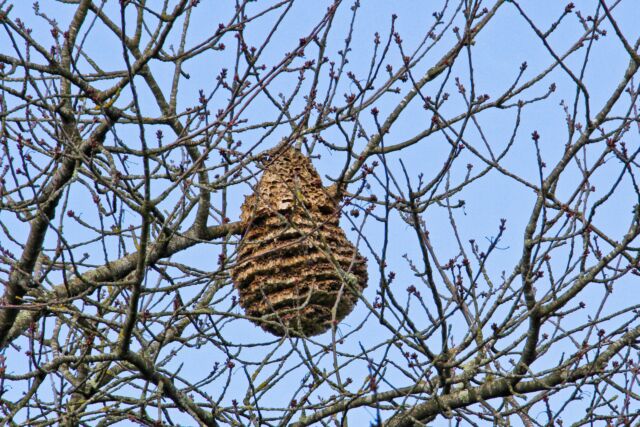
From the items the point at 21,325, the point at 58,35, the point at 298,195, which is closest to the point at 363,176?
the point at 298,195

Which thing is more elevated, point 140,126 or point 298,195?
point 298,195

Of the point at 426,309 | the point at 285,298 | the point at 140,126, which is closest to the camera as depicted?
the point at 140,126

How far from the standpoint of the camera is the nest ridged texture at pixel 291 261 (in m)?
4.73

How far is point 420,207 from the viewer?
5340mm

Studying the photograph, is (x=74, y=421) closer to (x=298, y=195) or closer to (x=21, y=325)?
(x=21, y=325)

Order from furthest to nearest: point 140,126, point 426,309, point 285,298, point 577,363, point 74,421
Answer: point 285,298 < point 74,421 < point 426,309 < point 577,363 < point 140,126

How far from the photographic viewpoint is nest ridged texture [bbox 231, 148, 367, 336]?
186 inches

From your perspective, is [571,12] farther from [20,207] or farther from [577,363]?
[20,207]

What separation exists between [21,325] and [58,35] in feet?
5.72

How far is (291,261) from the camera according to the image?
475cm

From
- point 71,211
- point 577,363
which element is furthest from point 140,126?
point 577,363

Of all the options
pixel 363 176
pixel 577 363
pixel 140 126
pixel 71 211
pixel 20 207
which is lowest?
pixel 577 363

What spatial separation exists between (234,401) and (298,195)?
1.19m

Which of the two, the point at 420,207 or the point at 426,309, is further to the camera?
the point at 420,207
